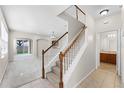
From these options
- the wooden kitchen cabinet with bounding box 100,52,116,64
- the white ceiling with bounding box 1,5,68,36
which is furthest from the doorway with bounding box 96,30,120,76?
the white ceiling with bounding box 1,5,68,36

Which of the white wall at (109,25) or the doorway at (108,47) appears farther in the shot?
the doorway at (108,47)

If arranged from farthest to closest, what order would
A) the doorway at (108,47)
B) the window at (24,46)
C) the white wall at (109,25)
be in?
the window at (24,46) → the doorway at (108,47) → the white wall at (109,25)

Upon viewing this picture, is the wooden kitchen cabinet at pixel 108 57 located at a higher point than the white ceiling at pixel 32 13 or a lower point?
lower

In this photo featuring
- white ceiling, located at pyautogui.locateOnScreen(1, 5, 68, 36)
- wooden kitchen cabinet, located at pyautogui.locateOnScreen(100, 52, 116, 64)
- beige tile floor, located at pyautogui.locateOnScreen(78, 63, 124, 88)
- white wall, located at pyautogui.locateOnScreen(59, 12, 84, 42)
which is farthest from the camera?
wooden kitchen cabinet, located at pyautogui.locateOnScreen(100, 52, 116, 64)

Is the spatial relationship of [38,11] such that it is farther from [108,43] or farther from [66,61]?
[108,43]

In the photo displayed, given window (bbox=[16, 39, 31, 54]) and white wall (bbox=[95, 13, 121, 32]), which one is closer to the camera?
white wall (bbox=[95, 13, 121, 32])

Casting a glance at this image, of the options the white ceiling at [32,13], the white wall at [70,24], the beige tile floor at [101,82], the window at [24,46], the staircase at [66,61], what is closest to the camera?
the staircase at [66,61]

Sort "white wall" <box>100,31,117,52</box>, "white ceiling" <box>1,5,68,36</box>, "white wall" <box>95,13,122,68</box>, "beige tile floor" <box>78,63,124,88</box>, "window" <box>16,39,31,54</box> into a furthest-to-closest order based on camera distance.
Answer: "window" <box>16,39,31,54</box>, "white wall" <box>100,31,117,52</box>, "white wall" <box>95,13,122,68</box>, "white ceiling" <box>1,5,68,36</box>, "beige tile floor" <box>78,63,124,88</box>

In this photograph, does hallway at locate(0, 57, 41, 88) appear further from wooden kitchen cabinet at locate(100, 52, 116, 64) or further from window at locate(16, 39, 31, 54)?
wooden kitchen cabinet at locate(100, 52, 116, 64)

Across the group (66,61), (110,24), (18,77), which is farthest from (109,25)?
(18,77)

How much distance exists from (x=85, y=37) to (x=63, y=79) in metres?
1.61

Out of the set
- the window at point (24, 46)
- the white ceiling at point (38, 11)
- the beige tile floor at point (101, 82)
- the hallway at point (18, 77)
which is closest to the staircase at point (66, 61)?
the hallway at point (18, 77)

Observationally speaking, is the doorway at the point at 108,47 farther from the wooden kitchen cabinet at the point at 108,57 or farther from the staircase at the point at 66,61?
the staircase at the point at 66,61

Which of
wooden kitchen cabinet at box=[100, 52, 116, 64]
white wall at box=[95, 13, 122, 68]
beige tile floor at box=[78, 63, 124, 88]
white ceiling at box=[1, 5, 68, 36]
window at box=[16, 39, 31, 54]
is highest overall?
white ceiling at box=[1, 5, 68, 36]
